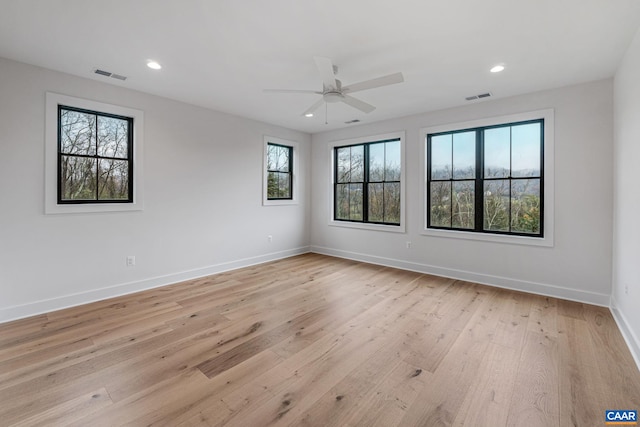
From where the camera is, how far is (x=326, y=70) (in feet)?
8.81

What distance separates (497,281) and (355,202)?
9.43ft

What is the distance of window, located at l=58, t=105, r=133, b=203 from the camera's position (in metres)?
3.48

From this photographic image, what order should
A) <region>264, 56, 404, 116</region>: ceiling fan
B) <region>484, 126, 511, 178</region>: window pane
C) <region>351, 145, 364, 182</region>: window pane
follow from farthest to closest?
<region>351, 145, 364, 182</region>: window pane < <region>484, 126, 511, 178</region>: window pane < <region>264, 56, 404, 116</region>: ceiling fan

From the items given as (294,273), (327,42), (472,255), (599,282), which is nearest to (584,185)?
(599,282)

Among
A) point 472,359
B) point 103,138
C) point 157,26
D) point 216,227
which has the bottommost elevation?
point 472,359

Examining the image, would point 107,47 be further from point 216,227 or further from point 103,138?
point 216,227

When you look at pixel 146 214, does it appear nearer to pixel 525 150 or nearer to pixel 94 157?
pixel 94 157

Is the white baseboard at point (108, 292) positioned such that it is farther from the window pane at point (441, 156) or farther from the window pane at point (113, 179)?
the window pane at point (441, 156)

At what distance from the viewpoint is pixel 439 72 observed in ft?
11.0

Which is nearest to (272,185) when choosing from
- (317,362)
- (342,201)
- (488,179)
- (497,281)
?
(342,201)

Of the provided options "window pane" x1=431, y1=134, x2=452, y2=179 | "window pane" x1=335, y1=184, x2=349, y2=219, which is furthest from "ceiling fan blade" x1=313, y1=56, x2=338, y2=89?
"window pane" x1=335, y1=184, x2=349, y2=219

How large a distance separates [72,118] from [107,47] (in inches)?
49.9

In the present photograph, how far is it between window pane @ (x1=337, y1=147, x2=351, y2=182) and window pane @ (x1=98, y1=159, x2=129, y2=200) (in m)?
3.90

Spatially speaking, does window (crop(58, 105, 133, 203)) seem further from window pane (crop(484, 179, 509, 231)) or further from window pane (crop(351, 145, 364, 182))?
window pane (crop(484, 179, 509, 231))
